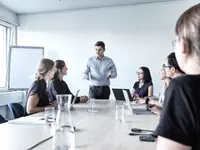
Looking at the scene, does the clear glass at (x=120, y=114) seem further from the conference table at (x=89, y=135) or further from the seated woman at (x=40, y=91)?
the seated woman at (x=40, y=91)

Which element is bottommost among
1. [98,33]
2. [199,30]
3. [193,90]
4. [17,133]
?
[17,133]

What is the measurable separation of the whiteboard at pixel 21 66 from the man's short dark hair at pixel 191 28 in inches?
204

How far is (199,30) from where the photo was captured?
26.2 inches

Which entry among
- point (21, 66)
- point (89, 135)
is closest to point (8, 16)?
point (21, 66)

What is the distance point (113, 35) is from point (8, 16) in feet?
7.73

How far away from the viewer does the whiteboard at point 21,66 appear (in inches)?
221

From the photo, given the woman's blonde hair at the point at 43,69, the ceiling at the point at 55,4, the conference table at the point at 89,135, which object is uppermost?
the ceiling at the point at 55,4

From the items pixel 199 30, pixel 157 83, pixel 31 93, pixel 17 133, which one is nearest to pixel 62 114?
pixel 17 133

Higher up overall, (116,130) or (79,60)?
(79,60)

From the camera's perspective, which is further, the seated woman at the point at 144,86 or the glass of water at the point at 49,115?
the seated woman at the point at 144,86

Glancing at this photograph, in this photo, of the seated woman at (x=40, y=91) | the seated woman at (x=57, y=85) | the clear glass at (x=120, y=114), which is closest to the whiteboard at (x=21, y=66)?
the seated woman at (x=57, y=85)

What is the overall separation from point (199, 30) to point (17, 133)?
1278 millimetres

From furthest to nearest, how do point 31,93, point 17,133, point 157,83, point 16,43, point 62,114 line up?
point 16,43, point 157,83, point 31,93, point 17,133, point 62,114

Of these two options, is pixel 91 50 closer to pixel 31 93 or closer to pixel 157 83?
pixel 157 83
